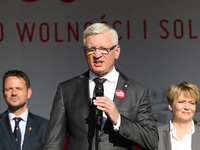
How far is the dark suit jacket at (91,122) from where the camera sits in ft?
7.27

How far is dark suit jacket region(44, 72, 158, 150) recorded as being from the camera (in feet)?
7.27

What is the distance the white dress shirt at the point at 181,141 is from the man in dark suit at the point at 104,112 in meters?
0.93

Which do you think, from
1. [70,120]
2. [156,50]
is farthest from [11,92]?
[156,50]

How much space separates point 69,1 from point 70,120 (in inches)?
159

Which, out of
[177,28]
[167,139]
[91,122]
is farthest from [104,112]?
[177,28]

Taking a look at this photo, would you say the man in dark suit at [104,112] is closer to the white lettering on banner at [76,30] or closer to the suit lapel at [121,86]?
the suit lapel at [121,86]

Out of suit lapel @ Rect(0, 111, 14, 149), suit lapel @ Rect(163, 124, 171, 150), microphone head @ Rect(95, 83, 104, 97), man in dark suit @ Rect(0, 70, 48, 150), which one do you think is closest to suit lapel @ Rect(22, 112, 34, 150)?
man in dark suit @ Rect(0, 70, 48, 150)

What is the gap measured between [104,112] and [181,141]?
3.94 feet

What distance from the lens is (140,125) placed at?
2.24 metres

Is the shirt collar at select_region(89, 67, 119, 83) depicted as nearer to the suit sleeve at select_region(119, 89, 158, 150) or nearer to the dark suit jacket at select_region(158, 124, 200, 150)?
the suit sleeve at select_region(119, 89, 158, 150)

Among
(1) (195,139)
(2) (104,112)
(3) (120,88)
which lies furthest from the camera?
(1) (195,139)

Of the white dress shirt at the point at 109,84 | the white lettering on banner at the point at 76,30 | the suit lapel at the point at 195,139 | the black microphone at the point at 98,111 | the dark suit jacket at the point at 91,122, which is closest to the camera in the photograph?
the black microphone at the point at 98,111

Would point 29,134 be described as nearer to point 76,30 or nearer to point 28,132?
point 28,132

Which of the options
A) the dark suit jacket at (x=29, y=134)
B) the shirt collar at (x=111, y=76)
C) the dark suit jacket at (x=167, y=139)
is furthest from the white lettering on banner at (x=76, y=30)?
the shirt collar at (x=111, y=76)
